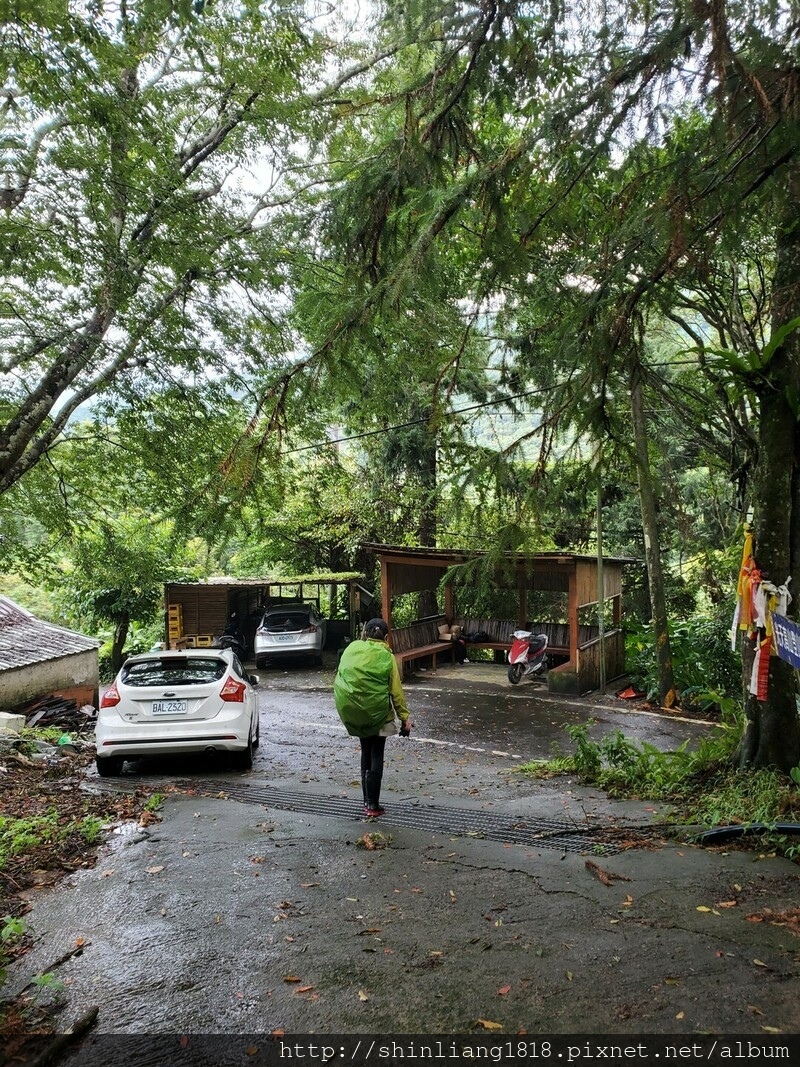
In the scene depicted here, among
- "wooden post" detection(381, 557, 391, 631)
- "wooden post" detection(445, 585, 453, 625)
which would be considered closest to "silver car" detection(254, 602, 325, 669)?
"wooden post" detection(381, 557, 391, 631)

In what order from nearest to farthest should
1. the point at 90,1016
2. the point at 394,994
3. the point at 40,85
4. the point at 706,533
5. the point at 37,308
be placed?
the point at 90,1016
the point at 394,994
the point at 40,85
the point at 37,308
the point at 706,533

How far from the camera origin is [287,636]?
68.8 feet

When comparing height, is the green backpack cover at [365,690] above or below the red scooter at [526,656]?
above

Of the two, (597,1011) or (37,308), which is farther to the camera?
(37,308)

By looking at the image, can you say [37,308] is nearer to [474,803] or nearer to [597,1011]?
[474,803]

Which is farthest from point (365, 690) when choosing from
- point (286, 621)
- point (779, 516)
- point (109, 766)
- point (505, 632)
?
point (286, 621)

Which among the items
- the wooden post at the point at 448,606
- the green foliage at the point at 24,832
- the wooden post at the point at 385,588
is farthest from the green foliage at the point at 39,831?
the wooden post at the point at 448,606

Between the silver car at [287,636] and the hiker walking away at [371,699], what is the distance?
1487 cm

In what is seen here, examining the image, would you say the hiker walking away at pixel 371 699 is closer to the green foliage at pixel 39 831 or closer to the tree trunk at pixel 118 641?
the green foliage at pixel 39 831

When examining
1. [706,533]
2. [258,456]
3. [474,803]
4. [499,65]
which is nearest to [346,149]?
[499,65]

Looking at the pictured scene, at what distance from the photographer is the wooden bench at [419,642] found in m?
18.2

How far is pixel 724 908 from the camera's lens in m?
3.84

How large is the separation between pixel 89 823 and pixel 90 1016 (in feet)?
10.1

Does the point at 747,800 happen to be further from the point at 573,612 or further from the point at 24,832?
the point at 573,612
